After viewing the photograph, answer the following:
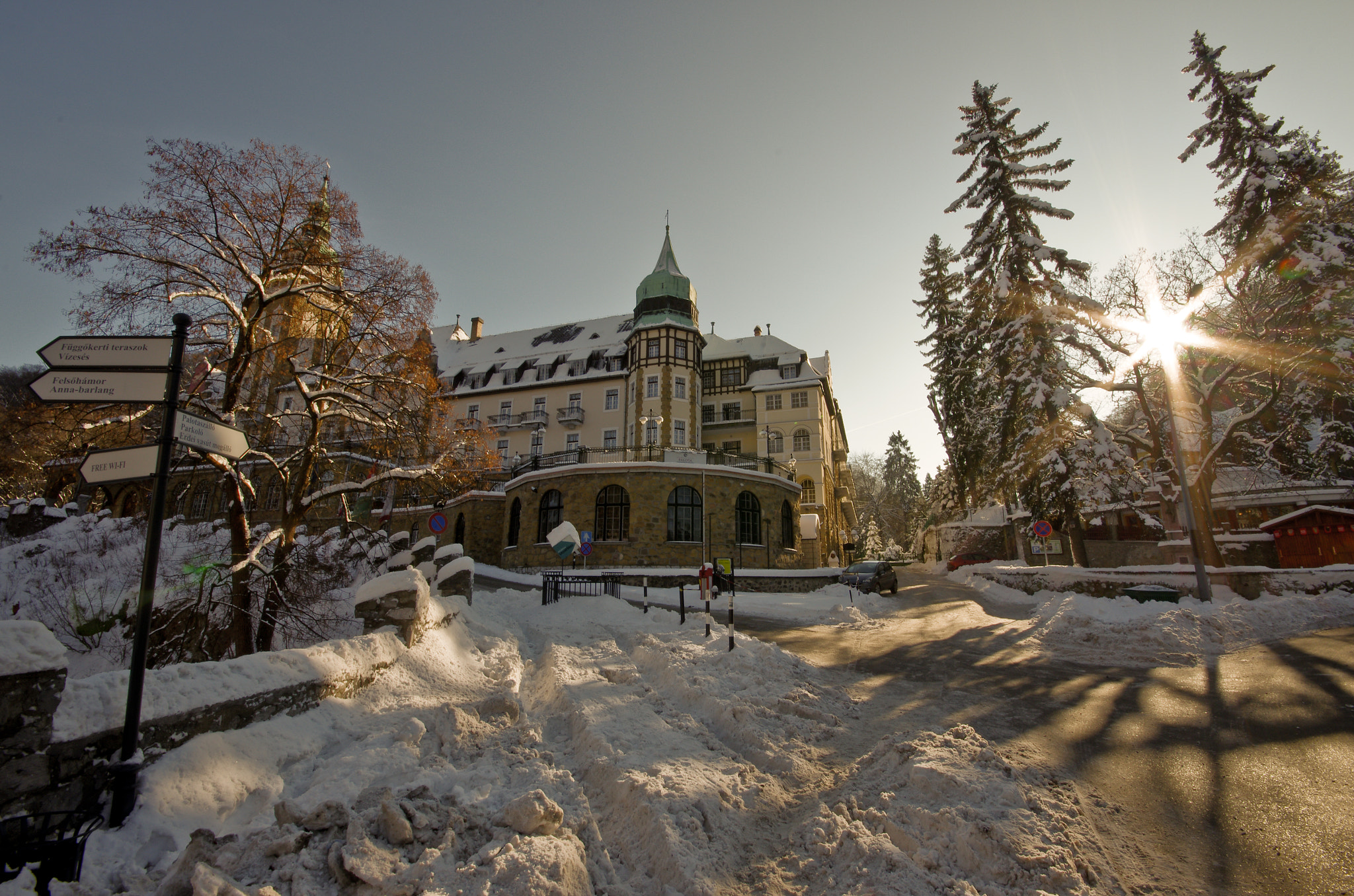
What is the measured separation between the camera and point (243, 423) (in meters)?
11.0

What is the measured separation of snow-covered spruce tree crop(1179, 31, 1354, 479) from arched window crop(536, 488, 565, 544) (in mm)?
27056

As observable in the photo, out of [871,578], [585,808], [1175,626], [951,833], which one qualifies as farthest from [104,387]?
[871,578]

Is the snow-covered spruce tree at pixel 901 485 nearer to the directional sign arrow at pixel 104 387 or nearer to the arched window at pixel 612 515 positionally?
the arched window at pixel 612 515

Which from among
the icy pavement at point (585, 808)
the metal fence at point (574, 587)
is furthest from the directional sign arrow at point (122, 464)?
the metal fence at point (574, 587)

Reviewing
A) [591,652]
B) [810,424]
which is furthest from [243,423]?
[810,424]

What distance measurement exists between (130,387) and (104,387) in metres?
0.17

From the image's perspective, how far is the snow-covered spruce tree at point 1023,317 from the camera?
21.3 meters

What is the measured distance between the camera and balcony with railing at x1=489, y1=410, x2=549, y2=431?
43.5 meters

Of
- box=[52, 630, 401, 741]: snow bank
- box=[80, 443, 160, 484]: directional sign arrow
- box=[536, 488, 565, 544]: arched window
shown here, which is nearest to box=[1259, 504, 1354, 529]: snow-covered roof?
box=[536, 488, 565, 544]: arched window

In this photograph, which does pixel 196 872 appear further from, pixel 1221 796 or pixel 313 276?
pixel 313 276

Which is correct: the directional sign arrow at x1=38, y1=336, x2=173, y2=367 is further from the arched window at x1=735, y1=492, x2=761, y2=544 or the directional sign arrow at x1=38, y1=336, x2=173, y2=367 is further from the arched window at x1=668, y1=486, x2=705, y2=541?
the arched window at x1=735, y1=492, x2=761, y2=544

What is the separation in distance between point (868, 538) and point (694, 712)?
2351 inches

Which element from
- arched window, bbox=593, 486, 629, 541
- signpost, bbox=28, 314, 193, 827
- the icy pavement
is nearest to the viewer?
the icy pavement

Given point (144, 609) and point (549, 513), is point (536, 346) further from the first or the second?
point (144, 609)
